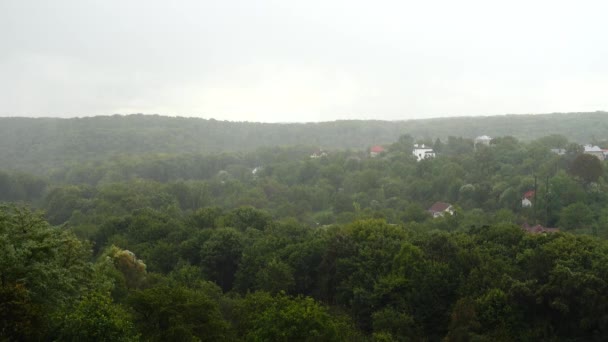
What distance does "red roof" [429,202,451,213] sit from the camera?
6438cm

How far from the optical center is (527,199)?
191 ft

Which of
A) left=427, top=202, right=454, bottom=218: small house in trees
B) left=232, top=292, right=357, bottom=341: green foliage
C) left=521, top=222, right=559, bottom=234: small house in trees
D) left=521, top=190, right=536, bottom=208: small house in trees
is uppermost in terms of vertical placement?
left=232, top=292, right=357, bottom=341: green foliage

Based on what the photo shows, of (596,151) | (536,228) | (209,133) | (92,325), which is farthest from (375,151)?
(92,325)

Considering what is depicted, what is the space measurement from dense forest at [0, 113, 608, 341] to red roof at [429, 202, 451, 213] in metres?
0.31

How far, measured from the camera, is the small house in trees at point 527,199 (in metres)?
57.4

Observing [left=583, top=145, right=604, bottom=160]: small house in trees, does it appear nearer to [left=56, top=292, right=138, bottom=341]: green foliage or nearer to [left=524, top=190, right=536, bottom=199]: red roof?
[left=524, top=190, right=536, bottom=199]: red roof

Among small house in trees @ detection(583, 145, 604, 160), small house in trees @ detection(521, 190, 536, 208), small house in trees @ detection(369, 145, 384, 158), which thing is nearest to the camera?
small house in trees @ detection(521, 190, 536, 208)

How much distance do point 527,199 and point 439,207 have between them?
32.9 feet

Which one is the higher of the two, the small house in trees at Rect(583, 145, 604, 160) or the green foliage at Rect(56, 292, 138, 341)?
the green foliage at Rect(56, 292, 138, 341)

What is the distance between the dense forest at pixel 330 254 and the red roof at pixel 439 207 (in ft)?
1.03

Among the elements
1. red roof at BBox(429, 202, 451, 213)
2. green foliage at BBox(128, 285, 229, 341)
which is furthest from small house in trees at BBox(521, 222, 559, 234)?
green foliage at BBox(128, 285, 229, 341)

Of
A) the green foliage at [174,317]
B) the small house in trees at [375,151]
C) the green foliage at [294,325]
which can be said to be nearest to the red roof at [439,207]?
the small house in trees at [375,151]

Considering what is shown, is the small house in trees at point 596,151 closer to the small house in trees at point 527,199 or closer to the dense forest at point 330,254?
the dense forest at point 330,254

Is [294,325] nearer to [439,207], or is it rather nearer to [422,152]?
[439,207]
